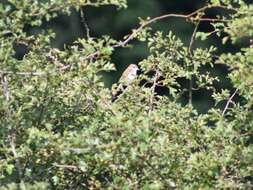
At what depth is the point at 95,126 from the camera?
2.76m

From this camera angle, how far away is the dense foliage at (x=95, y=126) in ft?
8.73

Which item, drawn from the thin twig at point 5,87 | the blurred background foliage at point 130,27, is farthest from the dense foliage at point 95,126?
the blurred background foliage at point 130,27

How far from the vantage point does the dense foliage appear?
266 cm

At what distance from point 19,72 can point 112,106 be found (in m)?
0.32

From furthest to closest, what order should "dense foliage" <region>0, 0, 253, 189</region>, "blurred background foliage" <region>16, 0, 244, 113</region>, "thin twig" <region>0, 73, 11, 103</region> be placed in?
1. "blurred background foliage" <region>16, 0, 244, 113</region>
2. "thin twig" <region>0, 73, 11, 103</region>
3. "dense foliage" <region>0, 0, 253, 189</region>

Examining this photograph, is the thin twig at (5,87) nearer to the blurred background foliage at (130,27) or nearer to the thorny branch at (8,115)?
the thorny branch at (8,115)

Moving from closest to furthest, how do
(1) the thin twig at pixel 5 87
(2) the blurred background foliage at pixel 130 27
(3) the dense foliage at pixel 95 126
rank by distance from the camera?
(3) the dense foliage at pixel 95 126 < (1) the thin twig at pixel 5 87 < (2) the blurred background foliage at pixel 130 27

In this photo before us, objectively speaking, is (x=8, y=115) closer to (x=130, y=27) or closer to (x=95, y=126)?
A: (x=95, y=126)

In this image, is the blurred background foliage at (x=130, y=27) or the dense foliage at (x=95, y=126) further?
the blurred background foliage at (x=130, y=27)

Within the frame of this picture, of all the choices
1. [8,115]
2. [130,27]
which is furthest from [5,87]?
[130,27]

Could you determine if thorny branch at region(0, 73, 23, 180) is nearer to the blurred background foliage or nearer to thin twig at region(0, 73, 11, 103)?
thin twig at region(0, 73, 11, 103)

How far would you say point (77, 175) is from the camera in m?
2.99

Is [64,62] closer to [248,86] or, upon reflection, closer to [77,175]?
[77,175]

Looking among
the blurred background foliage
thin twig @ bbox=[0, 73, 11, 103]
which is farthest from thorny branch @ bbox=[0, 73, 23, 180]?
the blurred background foliage
